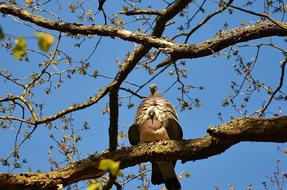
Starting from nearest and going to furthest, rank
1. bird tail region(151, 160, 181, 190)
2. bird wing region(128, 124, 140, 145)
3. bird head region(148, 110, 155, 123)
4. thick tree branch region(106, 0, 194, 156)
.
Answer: bird tail region(151, 160, 181, 190) → thick tree branch region(106, 0, 194, 156) → bird head region(148, 110, 155, 123) → bird wing region(128, 124, 140, 145)

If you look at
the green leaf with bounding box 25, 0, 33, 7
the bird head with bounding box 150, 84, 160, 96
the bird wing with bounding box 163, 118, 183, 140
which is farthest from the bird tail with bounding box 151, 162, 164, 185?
the green leaf with bounding box 25, 0, 33, 7

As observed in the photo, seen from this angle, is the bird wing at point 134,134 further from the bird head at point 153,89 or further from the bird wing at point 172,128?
the bird head at point 153,89

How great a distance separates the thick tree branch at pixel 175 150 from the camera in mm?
3709

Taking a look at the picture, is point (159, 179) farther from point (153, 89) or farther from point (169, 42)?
point (169, 42)

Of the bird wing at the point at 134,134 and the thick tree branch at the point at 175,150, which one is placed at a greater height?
the bird wing at the point at 134,134

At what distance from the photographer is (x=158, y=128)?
19.7 feet

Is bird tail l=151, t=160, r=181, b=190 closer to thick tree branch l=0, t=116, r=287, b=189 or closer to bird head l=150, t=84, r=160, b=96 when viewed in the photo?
thick tree branch l=0, t=116, r=287, b=189

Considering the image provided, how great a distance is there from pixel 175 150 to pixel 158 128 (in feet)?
6.07

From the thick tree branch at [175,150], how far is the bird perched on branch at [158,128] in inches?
52.4

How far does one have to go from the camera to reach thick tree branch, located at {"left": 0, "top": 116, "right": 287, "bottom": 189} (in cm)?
371

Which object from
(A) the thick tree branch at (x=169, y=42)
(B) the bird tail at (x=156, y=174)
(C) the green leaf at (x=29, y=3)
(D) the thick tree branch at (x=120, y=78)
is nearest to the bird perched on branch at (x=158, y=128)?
(B) the bird tail at (x=156, y=174)

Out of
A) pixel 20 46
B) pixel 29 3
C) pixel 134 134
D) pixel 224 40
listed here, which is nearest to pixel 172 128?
pixel 134 134

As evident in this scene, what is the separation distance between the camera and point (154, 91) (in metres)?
7.10

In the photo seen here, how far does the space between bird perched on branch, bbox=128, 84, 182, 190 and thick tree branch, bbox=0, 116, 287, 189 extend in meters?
1.33
